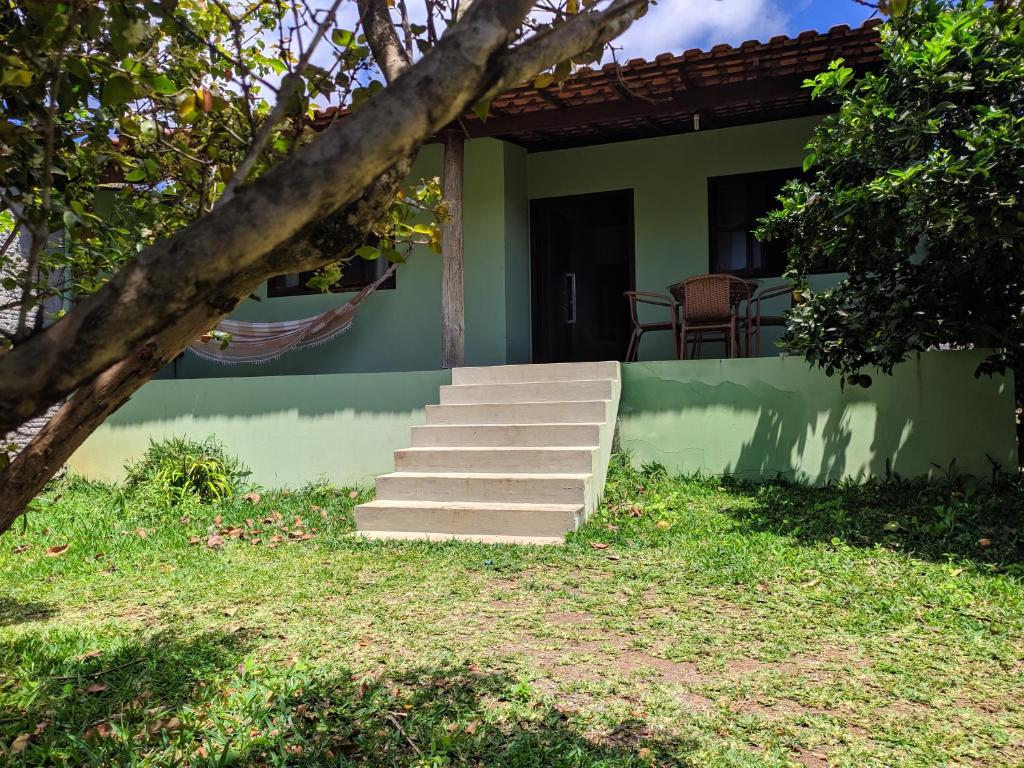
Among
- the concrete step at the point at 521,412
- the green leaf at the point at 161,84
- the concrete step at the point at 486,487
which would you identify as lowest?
the concrete step at the point at 486,487

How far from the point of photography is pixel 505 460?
5.79 meters

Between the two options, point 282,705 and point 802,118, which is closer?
point 282,705

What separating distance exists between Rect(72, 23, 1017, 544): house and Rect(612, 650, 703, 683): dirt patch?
2.13 meters

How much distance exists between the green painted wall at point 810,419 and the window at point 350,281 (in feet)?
11.6

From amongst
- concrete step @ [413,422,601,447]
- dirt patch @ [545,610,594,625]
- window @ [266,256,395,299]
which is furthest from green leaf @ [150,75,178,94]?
window @ [266,256,395,299]

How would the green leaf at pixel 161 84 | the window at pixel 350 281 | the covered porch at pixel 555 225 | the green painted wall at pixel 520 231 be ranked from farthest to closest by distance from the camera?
the window at pixel 350 281 → the green painted wall at pixel 520 231 → the covered porch at pixel 555 225 → the green leaf at pixel 161 84

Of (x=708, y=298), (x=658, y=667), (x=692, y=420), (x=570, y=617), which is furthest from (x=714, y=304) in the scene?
(x=658, y=667)

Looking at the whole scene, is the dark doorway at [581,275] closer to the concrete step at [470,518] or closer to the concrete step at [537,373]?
the concrete step at [537,373]

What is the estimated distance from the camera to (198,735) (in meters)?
2.63

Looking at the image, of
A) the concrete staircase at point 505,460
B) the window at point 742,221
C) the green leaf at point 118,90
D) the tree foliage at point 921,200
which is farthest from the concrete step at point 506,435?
the green leaf at point 118,90

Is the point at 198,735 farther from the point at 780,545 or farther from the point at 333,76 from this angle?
the point at 780,545

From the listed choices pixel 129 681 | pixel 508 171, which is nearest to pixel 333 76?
pixel 129 681

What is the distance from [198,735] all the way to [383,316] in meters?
6.57

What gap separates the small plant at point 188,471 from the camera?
22.2 ft
